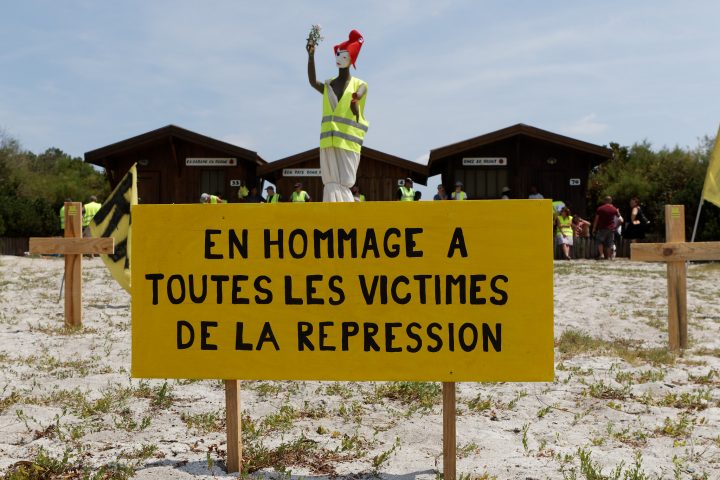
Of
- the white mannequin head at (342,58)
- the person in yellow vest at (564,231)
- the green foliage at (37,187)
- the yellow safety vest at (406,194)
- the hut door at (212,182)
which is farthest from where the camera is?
the green foliage at (37,187)

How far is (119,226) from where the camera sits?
302 inches

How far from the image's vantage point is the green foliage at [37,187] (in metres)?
27.8

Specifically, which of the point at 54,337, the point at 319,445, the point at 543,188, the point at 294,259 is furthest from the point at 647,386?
the point at 543,188

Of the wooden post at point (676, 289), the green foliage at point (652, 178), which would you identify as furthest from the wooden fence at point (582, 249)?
the wooden post at point (676, 289)

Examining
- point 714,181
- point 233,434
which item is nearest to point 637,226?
point 714,181

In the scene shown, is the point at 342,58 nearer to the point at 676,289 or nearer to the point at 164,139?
the point at 676,289

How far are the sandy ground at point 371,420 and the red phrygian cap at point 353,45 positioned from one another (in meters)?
3.98

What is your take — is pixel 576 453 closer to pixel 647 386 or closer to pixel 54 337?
pixel 647 386

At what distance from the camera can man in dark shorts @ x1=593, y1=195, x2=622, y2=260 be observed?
60.5ft

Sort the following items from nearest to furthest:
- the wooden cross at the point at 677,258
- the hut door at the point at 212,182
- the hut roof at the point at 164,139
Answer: the wooden cross at the point at 677,258, the hut roof at the point at 164,139, the hut door at the point at 212,182

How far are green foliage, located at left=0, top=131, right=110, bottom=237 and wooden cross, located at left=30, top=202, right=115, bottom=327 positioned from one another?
22.2 m

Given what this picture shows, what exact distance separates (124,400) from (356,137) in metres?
4.13

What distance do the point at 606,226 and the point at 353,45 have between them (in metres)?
13.3

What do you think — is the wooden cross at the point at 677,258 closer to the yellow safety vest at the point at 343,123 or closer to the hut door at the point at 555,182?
the yellow safety vest at the point at 343,123
